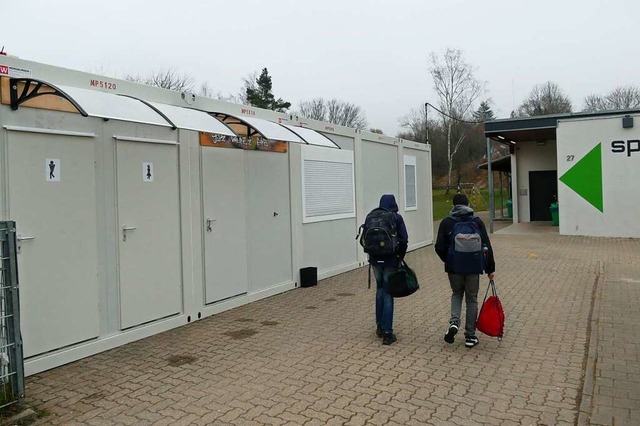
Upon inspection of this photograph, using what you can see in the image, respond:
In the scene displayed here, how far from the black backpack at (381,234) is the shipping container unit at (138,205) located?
2.14 meters

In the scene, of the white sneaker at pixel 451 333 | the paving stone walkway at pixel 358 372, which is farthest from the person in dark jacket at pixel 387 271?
the white sneaker at pixel 451 333

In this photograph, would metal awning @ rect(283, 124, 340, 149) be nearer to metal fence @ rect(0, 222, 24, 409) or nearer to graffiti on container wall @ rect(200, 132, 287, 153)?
graffiti on container wall @ rect(200, 132, 287, 153)

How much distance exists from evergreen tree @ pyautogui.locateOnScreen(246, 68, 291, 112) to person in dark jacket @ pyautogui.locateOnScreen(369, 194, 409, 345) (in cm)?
4491

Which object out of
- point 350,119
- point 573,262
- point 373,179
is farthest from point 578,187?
point 350,119

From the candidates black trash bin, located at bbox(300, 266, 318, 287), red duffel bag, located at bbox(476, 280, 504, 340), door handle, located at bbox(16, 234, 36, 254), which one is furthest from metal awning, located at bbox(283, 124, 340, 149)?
door handle, located at bbox(16, 234, 36, 254)

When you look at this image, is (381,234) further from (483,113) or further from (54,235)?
(483,113)

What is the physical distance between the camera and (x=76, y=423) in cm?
400

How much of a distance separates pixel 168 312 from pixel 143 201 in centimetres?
139

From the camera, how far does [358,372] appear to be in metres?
5.05

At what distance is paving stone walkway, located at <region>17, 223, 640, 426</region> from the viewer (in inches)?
163

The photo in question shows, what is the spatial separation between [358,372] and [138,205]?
308cm

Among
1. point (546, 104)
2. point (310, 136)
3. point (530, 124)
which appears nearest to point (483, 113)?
point (546, 104)

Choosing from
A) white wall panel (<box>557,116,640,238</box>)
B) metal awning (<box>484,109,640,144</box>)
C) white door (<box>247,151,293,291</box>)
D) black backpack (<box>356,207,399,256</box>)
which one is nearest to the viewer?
black backpack (<box>356,207,399,256</box>)

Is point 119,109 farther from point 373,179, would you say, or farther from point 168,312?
point 373,179
